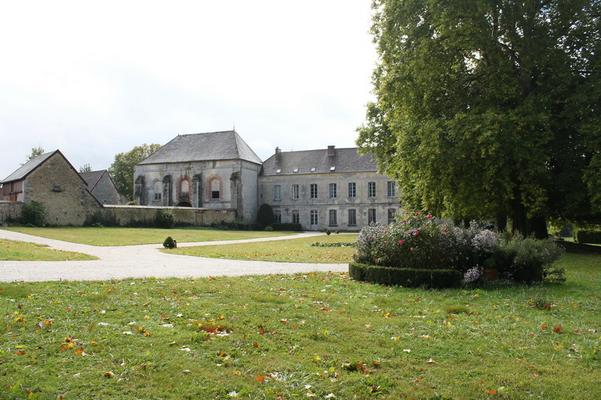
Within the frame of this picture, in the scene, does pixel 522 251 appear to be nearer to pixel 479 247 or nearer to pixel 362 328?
pixel 479 247

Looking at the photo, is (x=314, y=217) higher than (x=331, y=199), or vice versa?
(x=331, y=199)

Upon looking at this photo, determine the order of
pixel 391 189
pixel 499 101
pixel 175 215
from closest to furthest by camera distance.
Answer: pixel 499 101, pixel 175 215, pixel 391 189

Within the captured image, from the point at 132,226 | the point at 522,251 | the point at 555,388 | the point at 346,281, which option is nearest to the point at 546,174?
the point at 522,251

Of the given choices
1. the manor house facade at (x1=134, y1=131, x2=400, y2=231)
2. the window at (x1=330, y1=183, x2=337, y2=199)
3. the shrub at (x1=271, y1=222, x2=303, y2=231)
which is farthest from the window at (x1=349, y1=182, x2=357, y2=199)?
the shrub at (x1=271, y1=222, x2=303, y2=231)

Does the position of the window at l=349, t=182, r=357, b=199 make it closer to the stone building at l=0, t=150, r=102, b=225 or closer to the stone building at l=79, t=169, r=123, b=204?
the stone building at l=0, t=150, r=102, b=225

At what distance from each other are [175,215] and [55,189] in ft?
32.1

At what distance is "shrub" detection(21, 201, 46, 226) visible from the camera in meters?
33.7

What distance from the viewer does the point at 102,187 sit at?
54.9 m

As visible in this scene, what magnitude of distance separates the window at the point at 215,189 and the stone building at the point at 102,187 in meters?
12.3

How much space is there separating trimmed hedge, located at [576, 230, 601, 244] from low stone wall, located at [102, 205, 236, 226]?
2903 cm

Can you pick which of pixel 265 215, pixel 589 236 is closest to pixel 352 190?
pixel 265 215

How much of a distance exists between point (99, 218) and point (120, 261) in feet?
80.6

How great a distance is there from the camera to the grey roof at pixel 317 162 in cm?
5072

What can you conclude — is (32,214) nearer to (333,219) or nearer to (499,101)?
(333,219)
